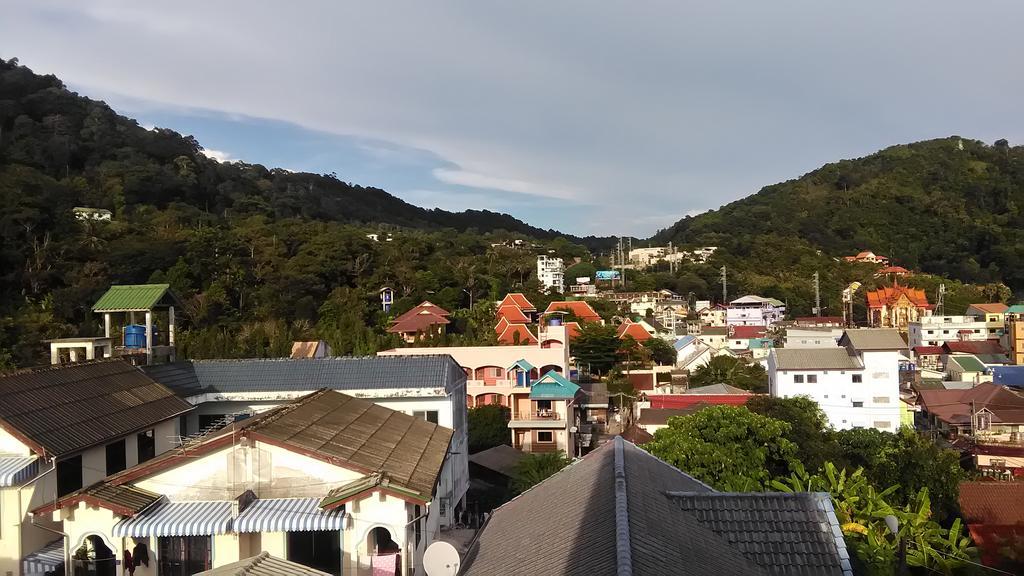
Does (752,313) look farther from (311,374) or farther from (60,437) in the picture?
(60,437)

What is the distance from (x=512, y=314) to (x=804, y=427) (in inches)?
856

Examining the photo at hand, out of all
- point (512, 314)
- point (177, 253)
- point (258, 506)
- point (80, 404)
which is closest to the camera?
point (258, 506)

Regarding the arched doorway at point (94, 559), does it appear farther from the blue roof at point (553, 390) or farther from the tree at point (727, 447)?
the blue roof at point (553, 390)

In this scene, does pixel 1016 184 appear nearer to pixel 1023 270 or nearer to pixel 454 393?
pixel 1023 270

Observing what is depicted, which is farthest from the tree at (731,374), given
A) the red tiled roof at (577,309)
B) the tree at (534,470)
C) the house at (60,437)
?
the house at (60,437)

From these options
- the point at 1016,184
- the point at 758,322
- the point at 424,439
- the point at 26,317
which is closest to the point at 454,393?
the point at 424,439

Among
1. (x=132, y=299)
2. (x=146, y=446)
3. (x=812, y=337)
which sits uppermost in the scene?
(x=132, y=299)

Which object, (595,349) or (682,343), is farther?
(682,343)

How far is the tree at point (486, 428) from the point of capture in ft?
80.5

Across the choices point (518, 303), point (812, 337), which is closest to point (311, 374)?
point (518, 303)

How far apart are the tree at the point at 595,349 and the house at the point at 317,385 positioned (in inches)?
949

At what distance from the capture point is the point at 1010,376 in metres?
35.5

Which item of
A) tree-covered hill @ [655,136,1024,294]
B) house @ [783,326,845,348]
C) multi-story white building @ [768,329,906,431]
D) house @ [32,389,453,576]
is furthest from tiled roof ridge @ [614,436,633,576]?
tree-covered hill @ [655,136,1024,294]

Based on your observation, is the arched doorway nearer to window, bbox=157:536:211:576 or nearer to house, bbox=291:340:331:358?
window, bbox=157:536:211:576
